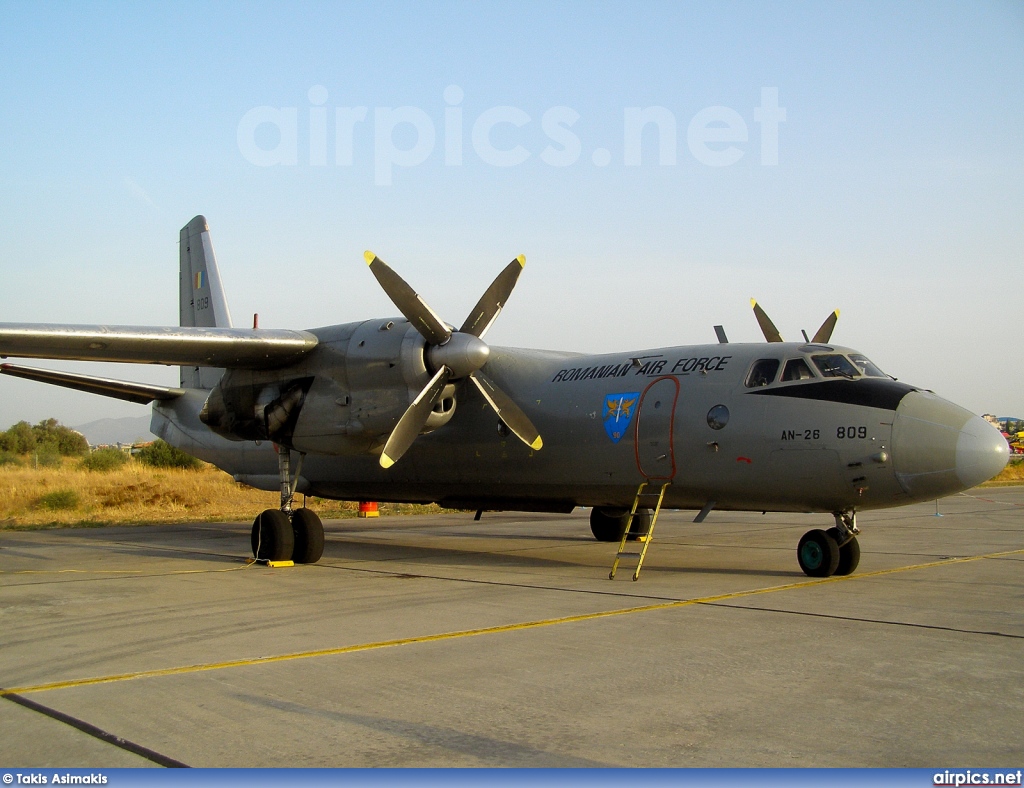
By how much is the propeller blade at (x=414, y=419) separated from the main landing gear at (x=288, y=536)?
2052 millimetres

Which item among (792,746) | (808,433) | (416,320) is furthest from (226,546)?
(792,746)

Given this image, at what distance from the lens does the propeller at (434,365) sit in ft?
40.9

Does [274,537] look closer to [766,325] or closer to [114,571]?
[114,571]

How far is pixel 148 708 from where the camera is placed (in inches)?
221

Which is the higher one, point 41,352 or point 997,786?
point 41,352

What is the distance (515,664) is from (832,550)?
5.99 meters

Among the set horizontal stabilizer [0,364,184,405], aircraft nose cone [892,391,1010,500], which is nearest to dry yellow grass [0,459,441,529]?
horizontal stabilizer [0,364,184,405]

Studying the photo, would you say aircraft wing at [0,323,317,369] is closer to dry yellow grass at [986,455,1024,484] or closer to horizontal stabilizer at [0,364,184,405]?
horizontal stabilizer at [0,364,184,405]

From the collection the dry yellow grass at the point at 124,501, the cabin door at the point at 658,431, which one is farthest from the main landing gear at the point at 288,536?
the dry yellow grass at the point at 124,501

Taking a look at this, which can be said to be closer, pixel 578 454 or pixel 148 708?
pixel 148 708

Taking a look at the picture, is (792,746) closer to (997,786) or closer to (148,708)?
(997,786)

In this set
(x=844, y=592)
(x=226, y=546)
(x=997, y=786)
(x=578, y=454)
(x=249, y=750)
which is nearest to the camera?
(x=997, y=786)

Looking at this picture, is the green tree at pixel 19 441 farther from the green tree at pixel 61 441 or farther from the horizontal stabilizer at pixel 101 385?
the horizontal stabilizer at pixel 101 385

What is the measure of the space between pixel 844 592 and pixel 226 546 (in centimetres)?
1188
